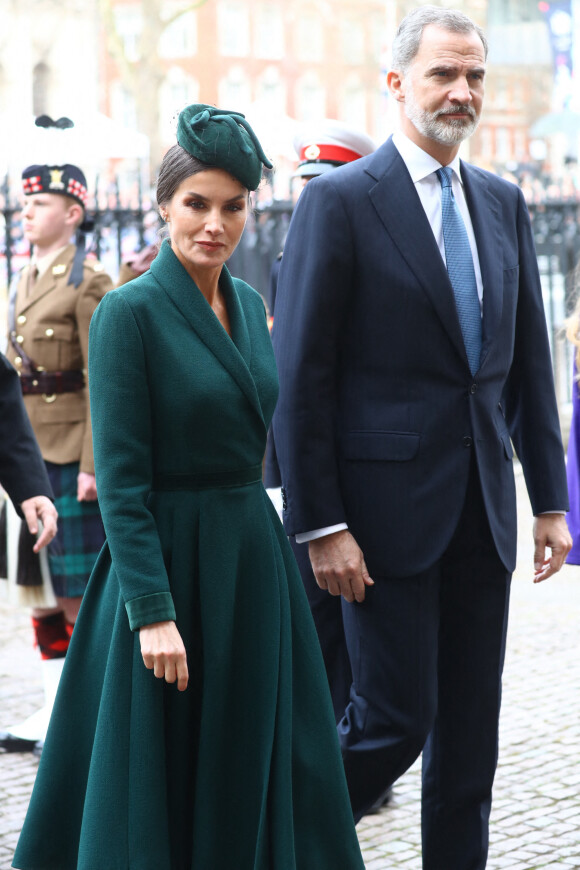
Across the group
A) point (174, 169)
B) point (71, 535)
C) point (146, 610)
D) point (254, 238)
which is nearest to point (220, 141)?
point (174, 169)

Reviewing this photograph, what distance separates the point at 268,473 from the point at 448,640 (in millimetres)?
1416

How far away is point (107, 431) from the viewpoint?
2.45 m

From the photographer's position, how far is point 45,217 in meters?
5.10

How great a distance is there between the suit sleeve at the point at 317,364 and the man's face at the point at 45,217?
2.31 meters

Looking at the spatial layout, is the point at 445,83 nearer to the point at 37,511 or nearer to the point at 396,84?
the point at 396,84

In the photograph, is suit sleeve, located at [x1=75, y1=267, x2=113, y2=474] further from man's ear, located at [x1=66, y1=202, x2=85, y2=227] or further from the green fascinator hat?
the green fascinator hat

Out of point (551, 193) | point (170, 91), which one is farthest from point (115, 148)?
point (170, 91)

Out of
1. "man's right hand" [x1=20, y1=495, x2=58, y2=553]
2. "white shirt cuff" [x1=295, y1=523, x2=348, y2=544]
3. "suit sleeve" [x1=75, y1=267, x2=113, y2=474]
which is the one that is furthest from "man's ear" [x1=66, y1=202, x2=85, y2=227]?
"white shirt cuff" [x1=295, y1=523, x2=348, y2=544]

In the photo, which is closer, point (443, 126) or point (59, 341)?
point (443, 126)

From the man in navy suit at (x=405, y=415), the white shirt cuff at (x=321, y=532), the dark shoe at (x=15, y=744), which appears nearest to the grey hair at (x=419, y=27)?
the man in navy suit at (x=405, y=415)

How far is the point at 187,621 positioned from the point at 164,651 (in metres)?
0.14

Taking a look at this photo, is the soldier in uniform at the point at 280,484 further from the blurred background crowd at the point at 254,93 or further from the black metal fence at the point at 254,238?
the black metal fence at the point at 254,238

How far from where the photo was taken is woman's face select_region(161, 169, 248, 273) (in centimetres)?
253

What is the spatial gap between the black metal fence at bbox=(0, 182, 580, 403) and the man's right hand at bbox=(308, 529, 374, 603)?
21.0 feet
